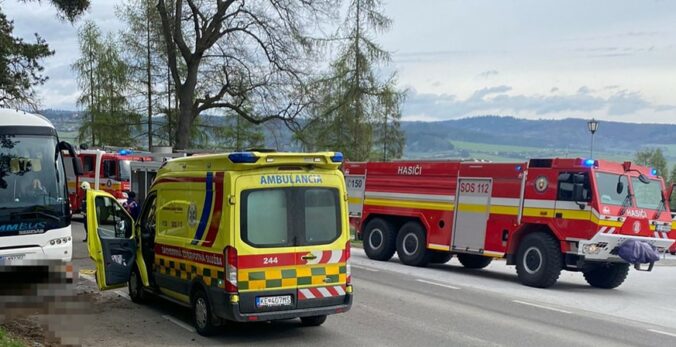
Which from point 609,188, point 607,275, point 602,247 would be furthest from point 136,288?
point 607,275

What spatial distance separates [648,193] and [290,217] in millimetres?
9419

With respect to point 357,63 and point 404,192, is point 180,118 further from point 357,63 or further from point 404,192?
point 404,192

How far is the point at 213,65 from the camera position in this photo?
106 feet

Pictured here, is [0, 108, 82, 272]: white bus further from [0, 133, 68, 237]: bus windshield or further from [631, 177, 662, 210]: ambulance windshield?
[631, 177, 662, 210]: ambulance windshield

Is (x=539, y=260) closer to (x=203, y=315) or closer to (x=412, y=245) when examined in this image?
(x=412, y=245)

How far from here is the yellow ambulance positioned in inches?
328

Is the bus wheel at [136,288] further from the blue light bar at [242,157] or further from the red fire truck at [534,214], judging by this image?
the red fire truck at [534,214]

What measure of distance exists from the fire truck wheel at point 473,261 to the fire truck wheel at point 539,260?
9.00 ft

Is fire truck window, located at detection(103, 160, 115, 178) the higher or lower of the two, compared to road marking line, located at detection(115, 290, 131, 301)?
higher

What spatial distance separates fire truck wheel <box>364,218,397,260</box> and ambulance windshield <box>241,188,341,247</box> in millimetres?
9408

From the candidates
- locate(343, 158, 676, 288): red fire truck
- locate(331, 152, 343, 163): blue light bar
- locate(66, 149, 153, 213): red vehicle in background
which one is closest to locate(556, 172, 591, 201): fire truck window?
locate(343, 158, 676, 288): red fire truck

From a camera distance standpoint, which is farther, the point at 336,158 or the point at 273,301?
the point at 336,158

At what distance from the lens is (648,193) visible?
14.8m

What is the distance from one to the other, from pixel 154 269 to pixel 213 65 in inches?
906
